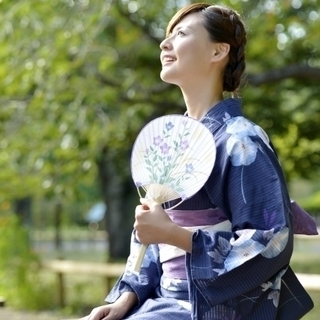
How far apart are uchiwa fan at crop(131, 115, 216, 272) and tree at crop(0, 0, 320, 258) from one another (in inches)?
137

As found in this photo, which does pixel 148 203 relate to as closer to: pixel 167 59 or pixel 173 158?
pixel 173 158

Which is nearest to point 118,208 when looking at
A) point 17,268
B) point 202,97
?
point 17,268

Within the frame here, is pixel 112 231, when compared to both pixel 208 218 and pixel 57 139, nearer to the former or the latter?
pixel 57 139

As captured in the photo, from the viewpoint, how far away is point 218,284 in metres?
2.04

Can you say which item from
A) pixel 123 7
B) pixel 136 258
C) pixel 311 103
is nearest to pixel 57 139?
pixel 123 7

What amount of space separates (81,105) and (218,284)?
613 centimetres

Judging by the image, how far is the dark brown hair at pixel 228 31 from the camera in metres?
2.27

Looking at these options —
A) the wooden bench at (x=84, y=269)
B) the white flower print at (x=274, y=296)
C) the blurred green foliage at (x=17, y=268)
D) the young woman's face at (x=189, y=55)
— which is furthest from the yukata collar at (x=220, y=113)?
the blurred green foliage at (x=17, y=268)

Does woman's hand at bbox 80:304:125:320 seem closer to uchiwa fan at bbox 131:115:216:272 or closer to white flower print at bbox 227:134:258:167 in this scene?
uchiwa fan at bbox 131:115:216:272

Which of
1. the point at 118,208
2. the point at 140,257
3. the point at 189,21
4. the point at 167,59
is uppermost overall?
the point at 189,21

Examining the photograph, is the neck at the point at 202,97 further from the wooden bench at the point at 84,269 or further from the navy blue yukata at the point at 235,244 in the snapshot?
the wooden bench at the point at 84,269

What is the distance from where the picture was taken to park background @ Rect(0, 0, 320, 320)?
22.7 ft

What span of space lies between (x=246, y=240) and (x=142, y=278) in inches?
18.3

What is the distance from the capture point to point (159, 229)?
2041mm
